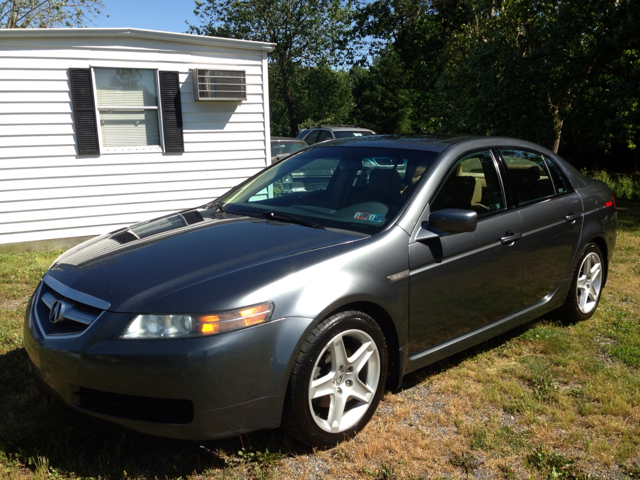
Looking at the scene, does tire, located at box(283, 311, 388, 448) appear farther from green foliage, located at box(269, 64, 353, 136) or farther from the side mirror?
green foliage, located at box(269, 64, 353, 136)

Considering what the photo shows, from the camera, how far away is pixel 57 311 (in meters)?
2.87

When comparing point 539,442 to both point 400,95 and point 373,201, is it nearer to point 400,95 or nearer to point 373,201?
point 373,201

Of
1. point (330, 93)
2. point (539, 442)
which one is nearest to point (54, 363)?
point (539, 442)

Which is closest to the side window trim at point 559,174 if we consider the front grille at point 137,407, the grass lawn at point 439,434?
the grass lawn at point 439,434

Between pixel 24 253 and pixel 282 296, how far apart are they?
21.1 feet

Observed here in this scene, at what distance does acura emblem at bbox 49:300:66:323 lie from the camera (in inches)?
112

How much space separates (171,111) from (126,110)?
648mm

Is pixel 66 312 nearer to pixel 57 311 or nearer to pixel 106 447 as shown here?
pixel 57 311

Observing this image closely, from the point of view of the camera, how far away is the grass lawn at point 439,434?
111 inches

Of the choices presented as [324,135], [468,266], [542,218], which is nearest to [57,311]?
[468,266]

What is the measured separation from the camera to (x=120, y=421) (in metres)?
2.60

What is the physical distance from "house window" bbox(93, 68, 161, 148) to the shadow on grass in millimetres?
5736

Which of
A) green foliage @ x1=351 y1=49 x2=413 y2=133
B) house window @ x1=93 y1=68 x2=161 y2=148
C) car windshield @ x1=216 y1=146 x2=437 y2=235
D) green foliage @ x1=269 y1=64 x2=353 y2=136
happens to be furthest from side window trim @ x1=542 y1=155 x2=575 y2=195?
green foliage @ x1=269 y1=64 x2=353 y2=136

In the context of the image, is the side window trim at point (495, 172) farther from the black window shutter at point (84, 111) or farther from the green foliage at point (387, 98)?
the green foliage at point (387, 98)
